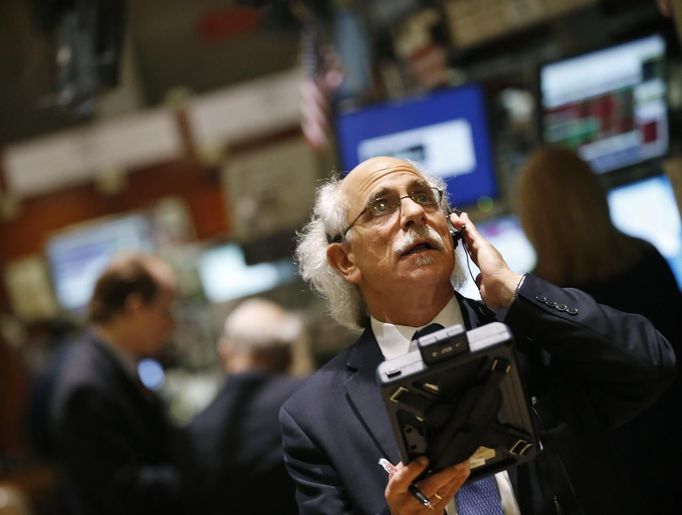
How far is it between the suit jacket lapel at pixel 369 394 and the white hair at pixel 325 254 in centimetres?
10

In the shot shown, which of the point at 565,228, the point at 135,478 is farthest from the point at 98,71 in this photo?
the point at 565,228

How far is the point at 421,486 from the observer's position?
1715mm

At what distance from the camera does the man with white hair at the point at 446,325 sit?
1.89 m

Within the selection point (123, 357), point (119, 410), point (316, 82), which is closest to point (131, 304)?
point (123, 357)

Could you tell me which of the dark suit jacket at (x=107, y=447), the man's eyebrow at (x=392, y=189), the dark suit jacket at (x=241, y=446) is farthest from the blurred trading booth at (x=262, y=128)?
the dark suit jacket at (x=107, y=447)

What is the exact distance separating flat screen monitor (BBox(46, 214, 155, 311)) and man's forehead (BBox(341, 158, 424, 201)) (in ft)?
19.1

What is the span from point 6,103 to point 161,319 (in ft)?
21.5

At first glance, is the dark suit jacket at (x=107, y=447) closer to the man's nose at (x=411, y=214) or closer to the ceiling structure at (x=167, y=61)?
the man's nose at (x=411, y=214)

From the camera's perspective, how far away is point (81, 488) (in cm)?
366

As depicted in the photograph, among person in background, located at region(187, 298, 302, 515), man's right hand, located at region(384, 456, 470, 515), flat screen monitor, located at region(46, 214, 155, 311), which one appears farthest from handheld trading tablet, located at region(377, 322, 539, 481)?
flat screen monitor, located at region(46, 214, 155, 311)

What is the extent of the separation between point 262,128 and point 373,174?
663cm

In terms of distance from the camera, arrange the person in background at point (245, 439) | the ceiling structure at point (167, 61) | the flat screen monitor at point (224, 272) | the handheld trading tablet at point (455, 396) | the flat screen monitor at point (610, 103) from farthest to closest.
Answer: the ceiling structure at point (167, 61) < the flat screen monitor at point (224, 272) < the flat screen monitor at point (610, 103) < the person in background at point (245, 439) < the handheld trading tablet at point (455, 396)

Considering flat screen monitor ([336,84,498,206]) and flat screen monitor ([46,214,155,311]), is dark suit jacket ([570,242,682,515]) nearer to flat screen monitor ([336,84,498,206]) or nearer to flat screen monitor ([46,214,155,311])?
flat screen monitor ([336,84,498,206])

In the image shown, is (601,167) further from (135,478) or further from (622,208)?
(135,478)
